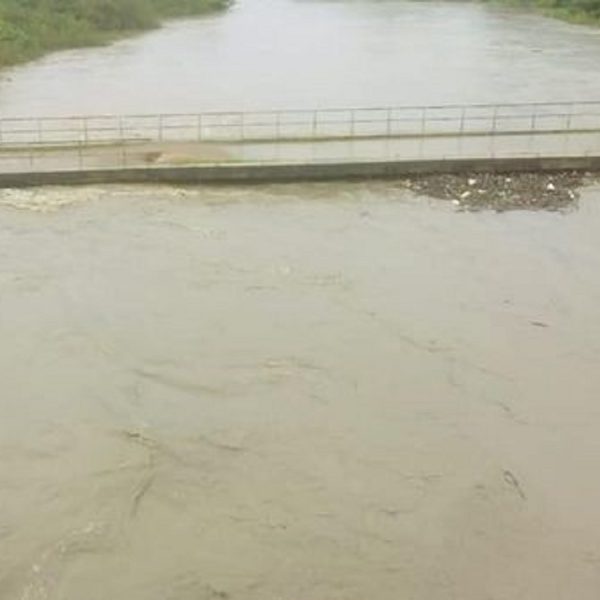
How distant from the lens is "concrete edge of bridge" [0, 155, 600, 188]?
21688 millimetres

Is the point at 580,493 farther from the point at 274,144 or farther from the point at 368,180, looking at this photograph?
the point at 274,144

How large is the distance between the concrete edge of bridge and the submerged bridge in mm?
25

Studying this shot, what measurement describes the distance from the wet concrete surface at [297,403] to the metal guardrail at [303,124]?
5.94 metres

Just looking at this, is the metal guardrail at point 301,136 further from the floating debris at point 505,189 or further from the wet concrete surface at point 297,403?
the wet concrete surface at point 297,403

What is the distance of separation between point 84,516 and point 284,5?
293 ft

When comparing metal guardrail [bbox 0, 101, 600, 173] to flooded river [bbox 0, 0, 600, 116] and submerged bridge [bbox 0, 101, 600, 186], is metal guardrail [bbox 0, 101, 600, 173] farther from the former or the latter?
flooded river [bbox 0, 0, 600, 116]

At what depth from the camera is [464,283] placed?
16.8m

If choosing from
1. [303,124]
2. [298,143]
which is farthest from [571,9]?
[298,143]

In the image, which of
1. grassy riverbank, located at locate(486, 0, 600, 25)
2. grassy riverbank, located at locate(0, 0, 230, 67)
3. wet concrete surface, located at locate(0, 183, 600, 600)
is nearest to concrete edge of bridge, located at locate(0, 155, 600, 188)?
wet concrete surface, located at locate(0, 183, 600, 600)

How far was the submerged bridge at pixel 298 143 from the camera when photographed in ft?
72.6

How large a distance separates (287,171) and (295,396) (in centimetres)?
1036

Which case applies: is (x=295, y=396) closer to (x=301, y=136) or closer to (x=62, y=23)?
(x=301, y=136)

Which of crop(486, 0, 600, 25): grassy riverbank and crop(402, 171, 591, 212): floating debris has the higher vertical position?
crop(402, 171, 591, 212): floating debris

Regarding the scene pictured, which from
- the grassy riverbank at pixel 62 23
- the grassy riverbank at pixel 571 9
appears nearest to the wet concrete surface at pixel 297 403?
the grassy riverbank at pixel 62 23
